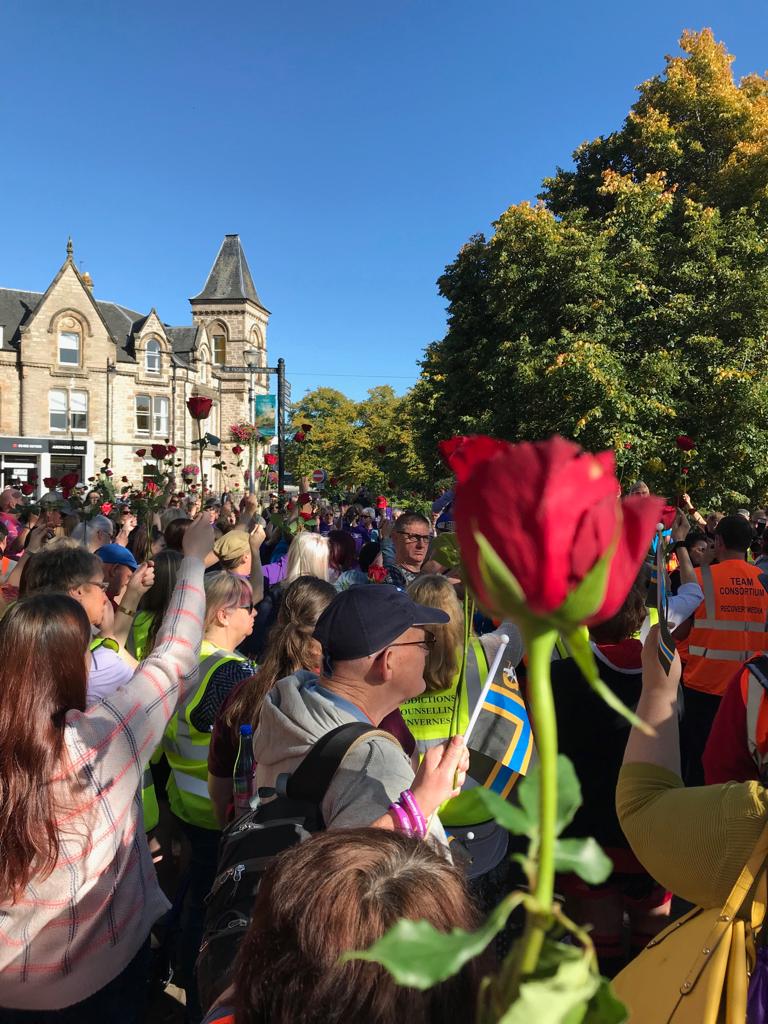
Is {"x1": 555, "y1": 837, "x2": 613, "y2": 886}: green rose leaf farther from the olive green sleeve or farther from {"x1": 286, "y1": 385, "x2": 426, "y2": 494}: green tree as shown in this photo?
{"x1": 286, "y1": 385, "x2": 426, "y2": 494}: green tree

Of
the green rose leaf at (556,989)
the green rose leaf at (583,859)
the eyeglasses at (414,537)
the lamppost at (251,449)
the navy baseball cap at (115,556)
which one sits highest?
the lamppost at (251,449)

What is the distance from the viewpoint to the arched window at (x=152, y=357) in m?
42.2

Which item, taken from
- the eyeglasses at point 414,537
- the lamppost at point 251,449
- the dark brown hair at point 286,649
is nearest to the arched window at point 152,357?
the lamppost at point 251,449

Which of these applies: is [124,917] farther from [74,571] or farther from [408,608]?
[74,571]

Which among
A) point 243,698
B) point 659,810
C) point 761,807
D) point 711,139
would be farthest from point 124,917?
point 711,139

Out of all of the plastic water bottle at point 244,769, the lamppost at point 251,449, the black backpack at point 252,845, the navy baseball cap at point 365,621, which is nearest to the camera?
the black backpack at point 252,845

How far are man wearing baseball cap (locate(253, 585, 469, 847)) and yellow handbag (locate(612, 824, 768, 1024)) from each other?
50 cm

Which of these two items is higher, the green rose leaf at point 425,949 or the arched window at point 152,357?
the arched window at point 152,357

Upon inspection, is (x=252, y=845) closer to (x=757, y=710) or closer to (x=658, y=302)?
(x=757, y=710)

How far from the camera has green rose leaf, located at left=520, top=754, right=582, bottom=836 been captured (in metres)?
0.47

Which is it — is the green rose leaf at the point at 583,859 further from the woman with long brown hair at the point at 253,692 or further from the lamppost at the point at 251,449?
the lamppost at the point at 251,449

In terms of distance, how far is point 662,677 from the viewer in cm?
143

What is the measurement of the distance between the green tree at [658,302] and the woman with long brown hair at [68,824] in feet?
35.9

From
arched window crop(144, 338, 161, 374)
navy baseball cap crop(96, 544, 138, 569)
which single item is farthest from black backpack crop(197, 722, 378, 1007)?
arched window crop(144, 338, 161, 374)
